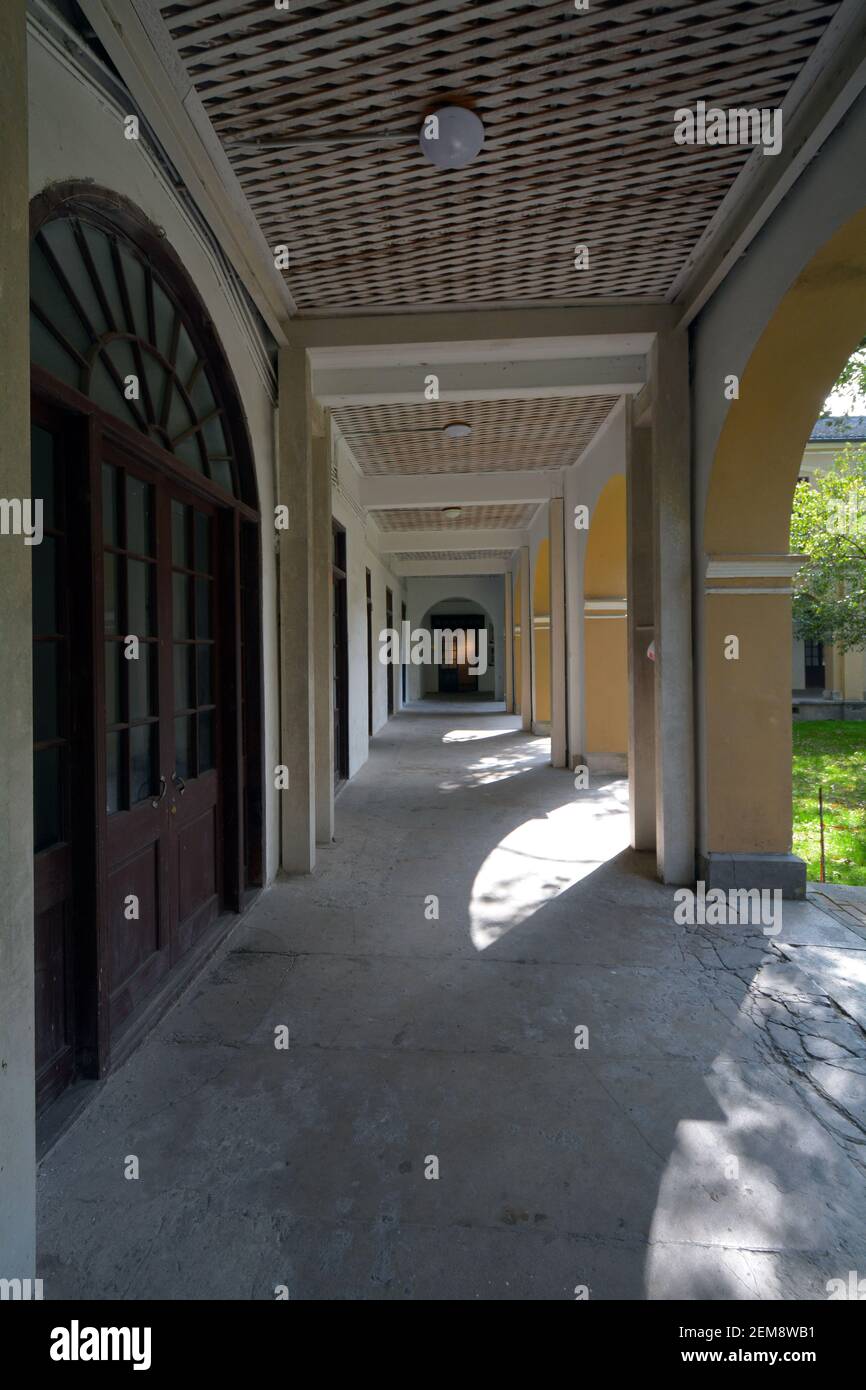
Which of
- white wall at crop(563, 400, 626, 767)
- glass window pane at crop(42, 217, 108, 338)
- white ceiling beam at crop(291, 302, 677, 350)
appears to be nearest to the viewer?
glass window pane at crop(42, 217, 108, 338)

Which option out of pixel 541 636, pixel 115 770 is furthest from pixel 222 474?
pixel 541 636

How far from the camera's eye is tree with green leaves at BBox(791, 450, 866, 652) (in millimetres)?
9289

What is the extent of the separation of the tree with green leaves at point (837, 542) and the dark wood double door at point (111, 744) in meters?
7.90

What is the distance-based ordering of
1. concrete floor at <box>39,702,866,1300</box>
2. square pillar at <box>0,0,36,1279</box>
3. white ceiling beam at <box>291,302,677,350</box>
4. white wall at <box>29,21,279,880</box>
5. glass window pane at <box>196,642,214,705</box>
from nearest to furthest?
square pillar at <box>0,0,36,1279</box>, concrete floor at <box>39,702,866,1300</box>, white wall at <box>29,21,279,880</box>, glass window pane at <box>196,642,214,705</box>, white ceiling beam at <box>291,302,677,350</box>

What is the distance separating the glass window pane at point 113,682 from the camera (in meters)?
2.76

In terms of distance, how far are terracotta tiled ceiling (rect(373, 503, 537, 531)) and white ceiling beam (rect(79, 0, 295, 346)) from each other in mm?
6529

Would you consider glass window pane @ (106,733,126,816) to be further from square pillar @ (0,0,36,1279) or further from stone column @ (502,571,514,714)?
stone column @ (502,571,514,714)

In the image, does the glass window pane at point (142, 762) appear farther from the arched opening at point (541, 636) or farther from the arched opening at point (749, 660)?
the arched opening at point (541, 636)

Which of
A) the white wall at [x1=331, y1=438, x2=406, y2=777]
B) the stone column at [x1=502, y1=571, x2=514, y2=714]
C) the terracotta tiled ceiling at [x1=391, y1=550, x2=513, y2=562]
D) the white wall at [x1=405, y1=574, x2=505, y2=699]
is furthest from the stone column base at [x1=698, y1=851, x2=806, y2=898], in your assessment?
the white wall at [x1=405, y1=574, x2=505, y2=699]

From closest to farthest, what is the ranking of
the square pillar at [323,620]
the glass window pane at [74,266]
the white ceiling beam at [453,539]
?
1. the glass window pane at [74,266]
2. the square pillar at [323,620]
3. the white ceiling beam at [453,539]

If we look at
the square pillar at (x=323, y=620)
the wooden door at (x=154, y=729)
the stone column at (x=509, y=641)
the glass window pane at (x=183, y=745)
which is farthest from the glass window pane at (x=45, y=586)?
the stone column at (x=509, y=641)

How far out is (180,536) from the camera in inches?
141

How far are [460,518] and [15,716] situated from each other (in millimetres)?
10787
